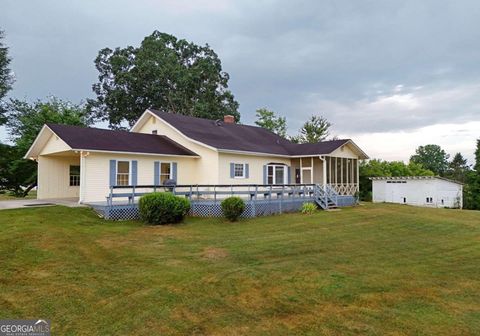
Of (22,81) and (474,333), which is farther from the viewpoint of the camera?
(22,81)

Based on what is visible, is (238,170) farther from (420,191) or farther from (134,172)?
(420,191)

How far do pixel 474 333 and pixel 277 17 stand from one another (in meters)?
16.5

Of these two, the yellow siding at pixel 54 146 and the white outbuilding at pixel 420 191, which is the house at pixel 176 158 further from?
the white outbuilding at pixel 420 191

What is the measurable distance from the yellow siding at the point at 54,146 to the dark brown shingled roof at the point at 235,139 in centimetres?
644

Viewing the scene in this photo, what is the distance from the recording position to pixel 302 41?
765 inches

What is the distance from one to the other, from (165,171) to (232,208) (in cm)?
589

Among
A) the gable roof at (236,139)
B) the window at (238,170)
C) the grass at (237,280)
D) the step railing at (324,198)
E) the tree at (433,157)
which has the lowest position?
the grass at (237,280)

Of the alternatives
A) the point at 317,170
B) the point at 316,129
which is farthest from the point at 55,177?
the point at 316,129

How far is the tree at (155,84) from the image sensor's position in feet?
128

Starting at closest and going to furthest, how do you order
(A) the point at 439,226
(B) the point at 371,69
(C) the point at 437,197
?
1. (A) the point at 439,226
2. (B) the point at 371,69
3. (C) the point at 437,197

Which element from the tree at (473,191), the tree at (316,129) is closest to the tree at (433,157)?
the tree at (316,129)

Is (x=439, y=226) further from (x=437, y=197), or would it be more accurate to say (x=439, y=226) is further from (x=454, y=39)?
(x=437, y=197)

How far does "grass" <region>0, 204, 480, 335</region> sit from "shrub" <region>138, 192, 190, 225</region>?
4.26ft

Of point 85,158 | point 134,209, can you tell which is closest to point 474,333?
point 134,209
